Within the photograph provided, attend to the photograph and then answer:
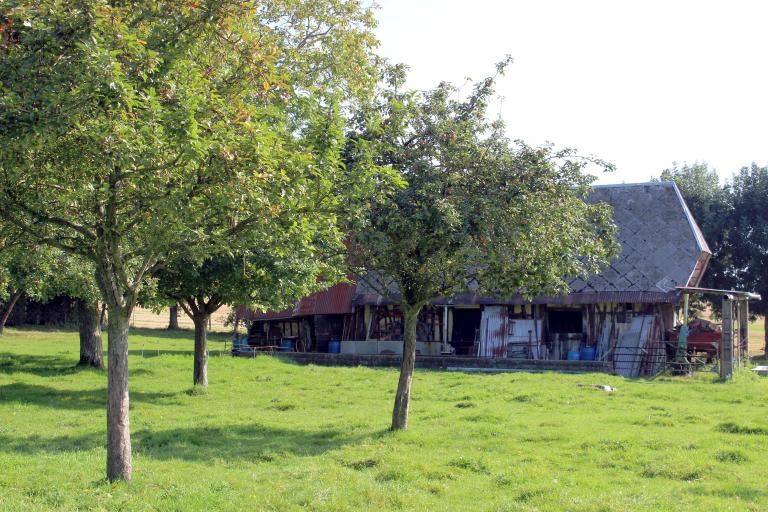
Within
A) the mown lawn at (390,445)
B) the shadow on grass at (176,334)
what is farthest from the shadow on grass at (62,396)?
the shadow on grass at (176,334)

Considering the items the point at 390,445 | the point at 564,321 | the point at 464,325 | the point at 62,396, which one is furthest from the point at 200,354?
the point at 564,321

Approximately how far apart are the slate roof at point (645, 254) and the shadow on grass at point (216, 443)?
1543cm

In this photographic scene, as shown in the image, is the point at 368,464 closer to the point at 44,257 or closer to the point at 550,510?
the point at 550,510

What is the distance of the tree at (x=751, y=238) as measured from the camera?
43.6m

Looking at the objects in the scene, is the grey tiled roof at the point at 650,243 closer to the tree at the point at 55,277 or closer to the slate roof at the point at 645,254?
the slate roof at the point at 645,254

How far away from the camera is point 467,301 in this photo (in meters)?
33.6

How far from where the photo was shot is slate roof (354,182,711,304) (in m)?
31.1

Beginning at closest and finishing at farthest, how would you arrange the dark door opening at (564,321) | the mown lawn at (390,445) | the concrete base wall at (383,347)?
the mown lawn at (390,445)
the dark door opening at (564,321)
the concrete base wall at (383,347)

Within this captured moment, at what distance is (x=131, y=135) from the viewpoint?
A: 911 cm

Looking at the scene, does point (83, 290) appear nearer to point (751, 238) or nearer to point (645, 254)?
point (645, 254)

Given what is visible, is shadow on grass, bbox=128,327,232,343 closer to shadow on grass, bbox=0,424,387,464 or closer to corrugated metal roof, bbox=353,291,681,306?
corrugated metal roof, bbox=353,291,681,306

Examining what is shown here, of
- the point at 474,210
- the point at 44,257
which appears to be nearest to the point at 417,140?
the point at 474,210

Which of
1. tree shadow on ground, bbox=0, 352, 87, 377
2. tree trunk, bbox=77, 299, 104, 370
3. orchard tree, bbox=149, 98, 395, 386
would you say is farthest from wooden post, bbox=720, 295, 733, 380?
tree shadow on ground, bbox=0, 352, 87, 377

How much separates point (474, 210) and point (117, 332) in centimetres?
656
